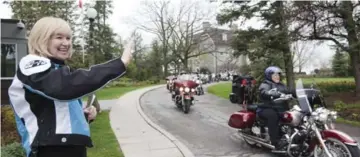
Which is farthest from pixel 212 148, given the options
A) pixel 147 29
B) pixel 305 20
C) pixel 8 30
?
pixel 147 29

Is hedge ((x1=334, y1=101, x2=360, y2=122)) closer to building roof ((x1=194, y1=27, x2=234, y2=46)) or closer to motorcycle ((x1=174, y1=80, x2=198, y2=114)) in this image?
motorcycle ((x1=174, y1=80, x2=198, y2=114))

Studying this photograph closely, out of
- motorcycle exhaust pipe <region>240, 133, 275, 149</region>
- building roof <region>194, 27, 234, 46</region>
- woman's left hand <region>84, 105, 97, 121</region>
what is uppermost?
building roof <region>194, 27, 234, 46</region>

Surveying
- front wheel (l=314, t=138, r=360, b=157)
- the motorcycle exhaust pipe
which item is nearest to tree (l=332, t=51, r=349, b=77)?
the motorcycle exhaust pipe

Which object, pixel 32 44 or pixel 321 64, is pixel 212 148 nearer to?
pixel 32 44

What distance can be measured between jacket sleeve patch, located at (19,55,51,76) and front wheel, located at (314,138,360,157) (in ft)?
15.1

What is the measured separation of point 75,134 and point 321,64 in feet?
184

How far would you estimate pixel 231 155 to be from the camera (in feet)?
23.1

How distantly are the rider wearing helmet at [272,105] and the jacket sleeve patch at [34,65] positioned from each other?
502 cm

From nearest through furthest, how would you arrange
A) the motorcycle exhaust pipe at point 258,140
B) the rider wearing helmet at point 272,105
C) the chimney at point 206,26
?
the rider wearing helmet at point 272,105
the motorcycle exhaust pipe at point 258,140
the chimney at point 206,26

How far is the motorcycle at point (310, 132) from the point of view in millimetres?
5372

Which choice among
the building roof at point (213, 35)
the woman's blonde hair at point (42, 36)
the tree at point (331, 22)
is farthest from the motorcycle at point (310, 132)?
the building roof at point (213, 35)

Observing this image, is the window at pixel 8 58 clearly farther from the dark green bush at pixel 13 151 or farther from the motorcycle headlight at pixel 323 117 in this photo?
the motorcycle headlight at pixel 323 117

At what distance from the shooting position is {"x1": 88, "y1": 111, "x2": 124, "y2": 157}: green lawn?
6.92m

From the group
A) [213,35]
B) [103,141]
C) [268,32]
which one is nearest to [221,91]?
[268,32]
